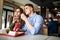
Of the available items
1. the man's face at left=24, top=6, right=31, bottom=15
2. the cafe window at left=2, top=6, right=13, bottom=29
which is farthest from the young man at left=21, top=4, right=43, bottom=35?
Result: the cafe window at left=2, top=6, right=13, bottom=29

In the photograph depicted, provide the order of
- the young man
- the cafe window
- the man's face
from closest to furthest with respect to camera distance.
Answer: the young man
the man's face
the cafe window

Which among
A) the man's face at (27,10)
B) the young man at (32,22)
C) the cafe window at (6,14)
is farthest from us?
the cafe window at (6,14)

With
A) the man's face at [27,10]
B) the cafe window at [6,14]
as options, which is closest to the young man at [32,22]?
the man's face at [27,10]

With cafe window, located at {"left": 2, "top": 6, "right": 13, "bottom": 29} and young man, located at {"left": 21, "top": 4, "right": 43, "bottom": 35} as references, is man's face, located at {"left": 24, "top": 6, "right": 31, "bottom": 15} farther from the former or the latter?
cafe window, located at {"left": 2, "top": 6, "right": 13, "bottom": 29}

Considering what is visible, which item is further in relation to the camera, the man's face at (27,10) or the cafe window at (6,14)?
the cafe window at (6,14)

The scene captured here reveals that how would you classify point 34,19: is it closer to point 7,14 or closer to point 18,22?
point 18,22

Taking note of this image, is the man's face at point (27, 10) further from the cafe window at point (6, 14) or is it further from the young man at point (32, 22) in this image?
the cafe window at point (6, 14)

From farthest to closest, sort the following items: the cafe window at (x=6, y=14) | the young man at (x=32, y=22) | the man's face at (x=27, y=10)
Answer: the cafe window at (x=6, y=14), the man's face at (x=27, y=10), the young man at (x=32, y=22)

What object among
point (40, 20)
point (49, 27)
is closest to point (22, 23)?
point (40, 20)

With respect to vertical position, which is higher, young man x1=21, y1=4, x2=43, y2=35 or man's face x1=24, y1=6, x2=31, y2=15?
man's face x1=24, y1=6, x2=31, y2=15

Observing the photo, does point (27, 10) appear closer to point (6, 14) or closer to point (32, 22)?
point (32, 22)

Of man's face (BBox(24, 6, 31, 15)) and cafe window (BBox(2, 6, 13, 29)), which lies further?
cafe window (BBox(2, 6, 13, 29))

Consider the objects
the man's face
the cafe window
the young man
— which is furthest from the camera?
the cafe window

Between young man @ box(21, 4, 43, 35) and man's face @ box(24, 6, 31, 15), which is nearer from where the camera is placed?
young man @ box(21, 4, 43, 35)
